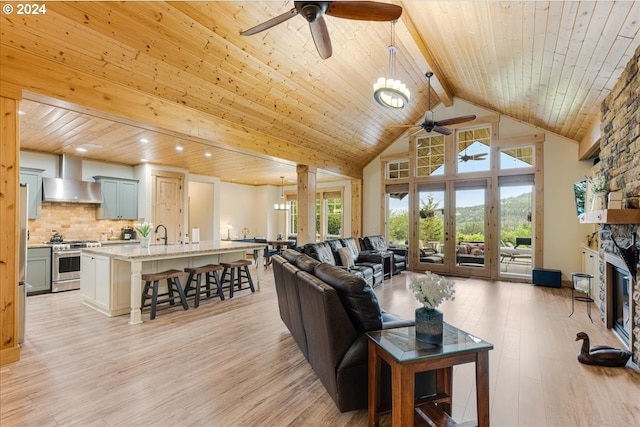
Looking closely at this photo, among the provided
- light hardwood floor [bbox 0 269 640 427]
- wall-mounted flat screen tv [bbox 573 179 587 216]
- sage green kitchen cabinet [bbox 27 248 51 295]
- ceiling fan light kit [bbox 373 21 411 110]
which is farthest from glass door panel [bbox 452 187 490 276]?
sage green kitchen cabinet [bbox 27 248 51 295]

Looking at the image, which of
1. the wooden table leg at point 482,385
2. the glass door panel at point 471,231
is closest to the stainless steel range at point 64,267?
the wooden table leg at point 482,385

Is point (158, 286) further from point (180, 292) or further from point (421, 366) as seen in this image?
point (421, 366)

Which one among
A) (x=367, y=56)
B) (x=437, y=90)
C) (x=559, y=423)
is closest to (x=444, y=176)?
(x=437, y=90)

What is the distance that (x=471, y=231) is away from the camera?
769 cm

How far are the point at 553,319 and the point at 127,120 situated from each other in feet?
20.4

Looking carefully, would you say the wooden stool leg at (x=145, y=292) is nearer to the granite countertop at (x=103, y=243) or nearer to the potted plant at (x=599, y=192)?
the granite countertop at (x=103, y=243)

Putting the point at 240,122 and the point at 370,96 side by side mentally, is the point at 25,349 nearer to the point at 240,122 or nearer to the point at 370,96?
the point at 240,122

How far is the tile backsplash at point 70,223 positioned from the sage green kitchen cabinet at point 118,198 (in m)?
0.21

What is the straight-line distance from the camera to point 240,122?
5148 millimetres

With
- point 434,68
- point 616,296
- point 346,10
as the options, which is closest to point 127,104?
point 346,10

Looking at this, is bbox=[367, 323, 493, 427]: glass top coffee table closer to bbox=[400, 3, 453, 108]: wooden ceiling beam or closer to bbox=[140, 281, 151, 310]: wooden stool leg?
bbox=[140, 281, 151, 310]: wooden stool leg

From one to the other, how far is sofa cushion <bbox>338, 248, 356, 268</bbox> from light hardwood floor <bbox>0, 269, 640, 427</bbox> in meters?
1.60

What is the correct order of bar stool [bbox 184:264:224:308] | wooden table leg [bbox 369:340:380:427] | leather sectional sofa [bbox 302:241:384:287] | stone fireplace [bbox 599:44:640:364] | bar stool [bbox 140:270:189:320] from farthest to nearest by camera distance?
leather sectional sofa [bbox 302:241:384:287]
bar stool [bbox 184:264:224:308]
bar stool [bbox 140:270:189:320]
stone fireplace [bbox 599:44:640:364]
wooden table leg [bbox 369:340:380:427]

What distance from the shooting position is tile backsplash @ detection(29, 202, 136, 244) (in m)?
6.12
